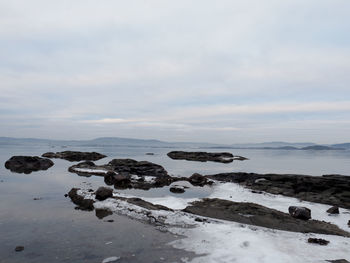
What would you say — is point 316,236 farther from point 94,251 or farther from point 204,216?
point 94,251

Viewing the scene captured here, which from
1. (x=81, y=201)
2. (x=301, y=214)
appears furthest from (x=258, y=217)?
(x=81, y=201)

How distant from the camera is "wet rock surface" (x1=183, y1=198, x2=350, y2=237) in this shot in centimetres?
1591

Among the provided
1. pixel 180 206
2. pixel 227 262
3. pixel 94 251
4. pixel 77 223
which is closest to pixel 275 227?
pixel 227 262

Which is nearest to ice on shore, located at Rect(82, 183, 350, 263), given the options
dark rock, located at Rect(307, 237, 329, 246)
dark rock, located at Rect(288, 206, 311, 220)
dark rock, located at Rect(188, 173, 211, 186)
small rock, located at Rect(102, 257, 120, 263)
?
dark rock, located at Rect(307, 237, 329, 246)

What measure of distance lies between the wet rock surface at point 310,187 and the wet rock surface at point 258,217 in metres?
9.88

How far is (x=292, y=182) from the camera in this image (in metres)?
32.4

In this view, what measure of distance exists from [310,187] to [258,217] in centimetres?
1579

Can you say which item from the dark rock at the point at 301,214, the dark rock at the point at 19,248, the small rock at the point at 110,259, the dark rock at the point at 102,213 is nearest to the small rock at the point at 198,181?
the dark rock at the point at 301,214

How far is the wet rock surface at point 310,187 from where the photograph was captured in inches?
1019

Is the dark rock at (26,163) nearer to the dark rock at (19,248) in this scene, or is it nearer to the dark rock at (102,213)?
the dark rock at (102,213)

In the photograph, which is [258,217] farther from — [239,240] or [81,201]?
[81,201]

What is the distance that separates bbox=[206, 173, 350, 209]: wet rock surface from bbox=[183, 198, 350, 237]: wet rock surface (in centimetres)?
988

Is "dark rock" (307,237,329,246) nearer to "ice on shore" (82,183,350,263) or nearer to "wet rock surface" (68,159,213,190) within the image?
"ice on shore" (82,183,350,263)

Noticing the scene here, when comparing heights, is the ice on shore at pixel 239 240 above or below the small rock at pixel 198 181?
above
